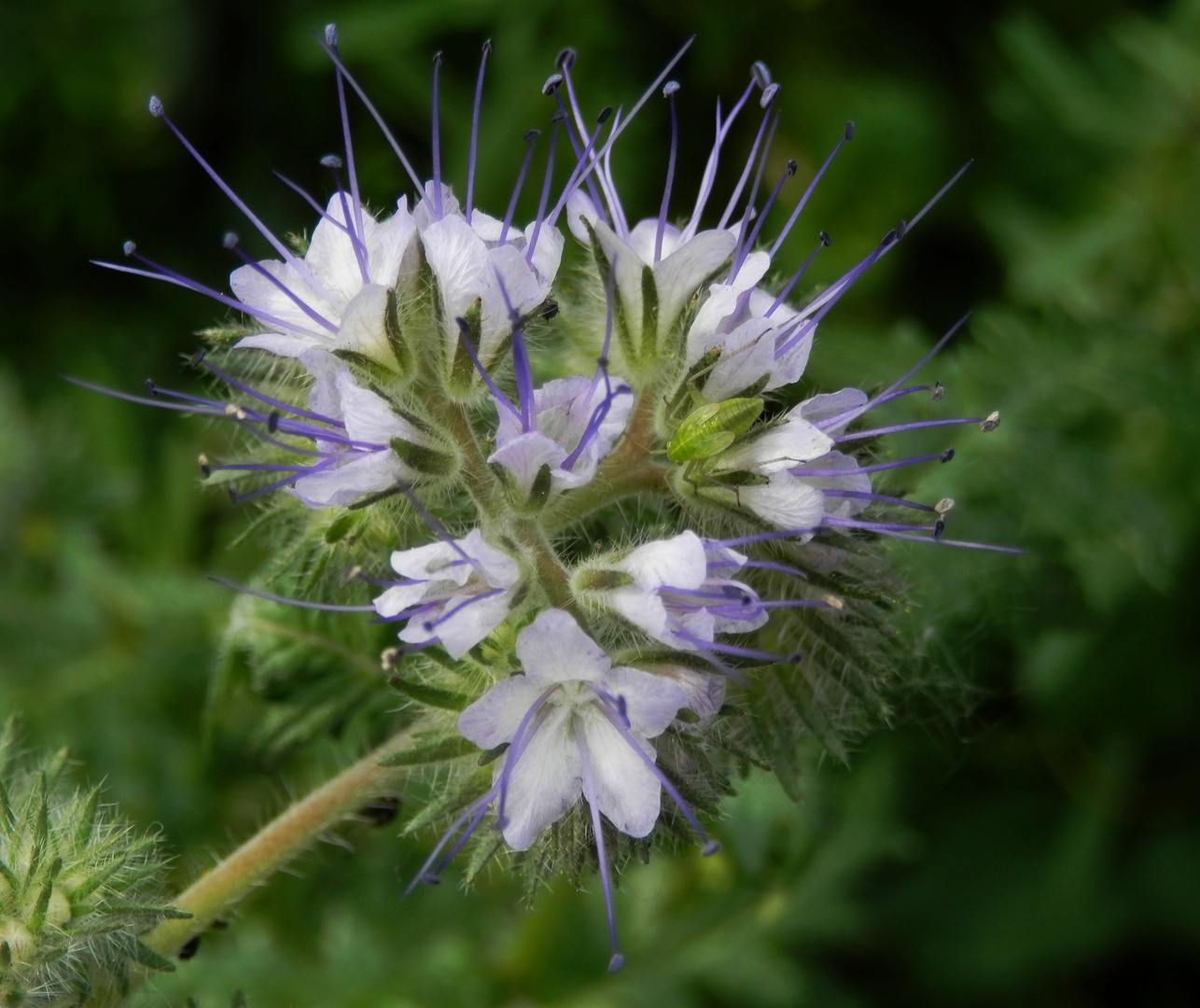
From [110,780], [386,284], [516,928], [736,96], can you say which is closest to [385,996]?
[516,928]

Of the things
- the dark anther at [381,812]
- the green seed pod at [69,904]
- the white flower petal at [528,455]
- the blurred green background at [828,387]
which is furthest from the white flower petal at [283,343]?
the blurred green background at [828,387]

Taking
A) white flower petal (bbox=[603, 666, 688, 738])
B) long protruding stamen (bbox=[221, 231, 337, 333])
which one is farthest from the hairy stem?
long protruding stamen (bbox=[221, 231, 337, 333])

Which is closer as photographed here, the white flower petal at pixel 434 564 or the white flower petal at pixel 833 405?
the white flower petal at pixel 434 564

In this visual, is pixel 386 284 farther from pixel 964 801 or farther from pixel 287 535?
pixel 964 801

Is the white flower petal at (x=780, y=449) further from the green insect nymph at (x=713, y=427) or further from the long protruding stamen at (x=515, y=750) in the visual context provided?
the long protruding stamen at (x=515, y=750)

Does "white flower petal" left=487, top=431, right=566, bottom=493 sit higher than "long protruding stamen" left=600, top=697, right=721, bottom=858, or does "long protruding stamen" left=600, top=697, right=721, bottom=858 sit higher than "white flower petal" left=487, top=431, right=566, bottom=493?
"white flower petal" left=487, top=431, right=566, bottom=493

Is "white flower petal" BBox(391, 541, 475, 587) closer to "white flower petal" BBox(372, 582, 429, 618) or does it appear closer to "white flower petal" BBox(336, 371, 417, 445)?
"white flower petal" BBox(372, 582, 429, 618)

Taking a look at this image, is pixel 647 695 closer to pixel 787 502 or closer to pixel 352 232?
pixel 787 502
